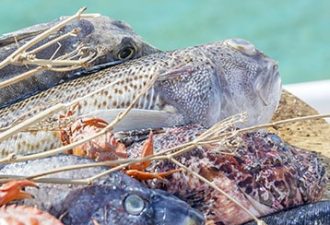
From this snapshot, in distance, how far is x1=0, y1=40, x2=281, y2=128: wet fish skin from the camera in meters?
2.58

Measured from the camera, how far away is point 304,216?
7.02ft

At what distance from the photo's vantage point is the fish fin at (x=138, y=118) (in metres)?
2.50

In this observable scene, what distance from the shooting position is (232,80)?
109 inches

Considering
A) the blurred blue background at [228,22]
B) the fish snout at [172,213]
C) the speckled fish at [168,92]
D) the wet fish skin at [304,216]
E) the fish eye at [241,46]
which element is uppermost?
the fish eye at [241,46]

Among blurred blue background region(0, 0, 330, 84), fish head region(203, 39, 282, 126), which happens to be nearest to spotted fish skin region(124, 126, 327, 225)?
fish head region(203, 39, 282, 126)

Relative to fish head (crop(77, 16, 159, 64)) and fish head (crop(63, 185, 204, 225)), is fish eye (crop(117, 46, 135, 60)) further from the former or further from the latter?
fish head (crop(63, 185, 204, 225))

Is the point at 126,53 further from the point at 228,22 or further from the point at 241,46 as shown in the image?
the point at 228,22

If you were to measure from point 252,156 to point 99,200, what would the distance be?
1.72ft

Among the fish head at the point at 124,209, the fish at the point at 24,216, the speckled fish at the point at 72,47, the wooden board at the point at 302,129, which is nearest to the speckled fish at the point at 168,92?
the speckled fish at the point at 72,47

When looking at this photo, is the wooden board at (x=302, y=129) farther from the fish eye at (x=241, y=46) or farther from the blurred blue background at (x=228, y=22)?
the blurred blue background at (x=228, y=22)

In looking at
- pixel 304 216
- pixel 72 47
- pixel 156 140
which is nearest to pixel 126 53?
pixel 72 47

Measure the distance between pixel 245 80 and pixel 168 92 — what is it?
31 centimetres

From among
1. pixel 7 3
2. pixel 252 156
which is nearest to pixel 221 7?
pixel 7 3

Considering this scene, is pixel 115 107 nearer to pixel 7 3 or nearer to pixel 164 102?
pixel 164 102
